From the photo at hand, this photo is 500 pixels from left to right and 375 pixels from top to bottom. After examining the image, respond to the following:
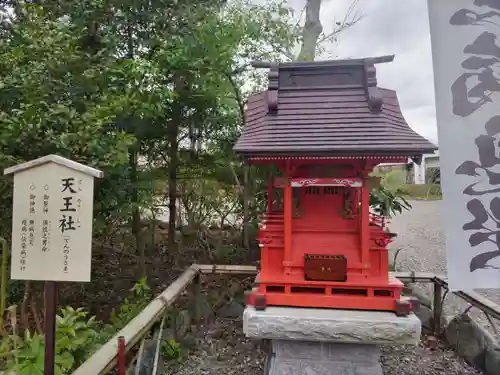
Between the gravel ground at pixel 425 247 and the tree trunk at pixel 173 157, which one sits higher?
the tree trunk at pixel 173 157

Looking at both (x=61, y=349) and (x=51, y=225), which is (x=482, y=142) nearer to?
(x=51, y=225)

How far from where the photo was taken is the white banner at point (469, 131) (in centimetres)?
180

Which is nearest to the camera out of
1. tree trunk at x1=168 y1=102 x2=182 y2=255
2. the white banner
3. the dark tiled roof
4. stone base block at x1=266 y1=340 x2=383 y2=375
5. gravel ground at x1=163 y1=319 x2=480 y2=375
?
the white banner

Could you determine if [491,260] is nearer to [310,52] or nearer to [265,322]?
[265,322]

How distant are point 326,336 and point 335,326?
0.11 m

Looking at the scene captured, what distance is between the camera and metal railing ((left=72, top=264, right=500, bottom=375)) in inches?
79.3

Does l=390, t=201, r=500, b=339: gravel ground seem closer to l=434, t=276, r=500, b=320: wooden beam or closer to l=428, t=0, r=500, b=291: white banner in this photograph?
l=434, t=276, r=500, b=320: wooden beam

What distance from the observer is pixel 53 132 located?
2.91 metres

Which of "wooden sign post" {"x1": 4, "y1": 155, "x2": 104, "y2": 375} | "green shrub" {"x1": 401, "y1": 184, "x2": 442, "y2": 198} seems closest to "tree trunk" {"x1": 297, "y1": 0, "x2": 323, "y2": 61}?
"green shrub" {"x1": 401, "y1": 184, "x2": 442, "y2": 198}

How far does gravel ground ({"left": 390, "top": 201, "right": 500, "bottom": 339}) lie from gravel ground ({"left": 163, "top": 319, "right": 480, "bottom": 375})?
1.43 m

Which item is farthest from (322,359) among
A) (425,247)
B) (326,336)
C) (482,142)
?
(425,247)

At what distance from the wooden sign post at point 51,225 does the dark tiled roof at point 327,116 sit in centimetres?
145

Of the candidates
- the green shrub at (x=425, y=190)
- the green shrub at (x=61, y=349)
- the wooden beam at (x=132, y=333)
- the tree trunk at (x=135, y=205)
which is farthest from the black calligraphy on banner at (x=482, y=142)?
the green shrub at (x=425, y=190)

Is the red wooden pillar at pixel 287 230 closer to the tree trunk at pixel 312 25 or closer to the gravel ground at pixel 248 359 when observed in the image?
the gravel ground at pixel 248 359
